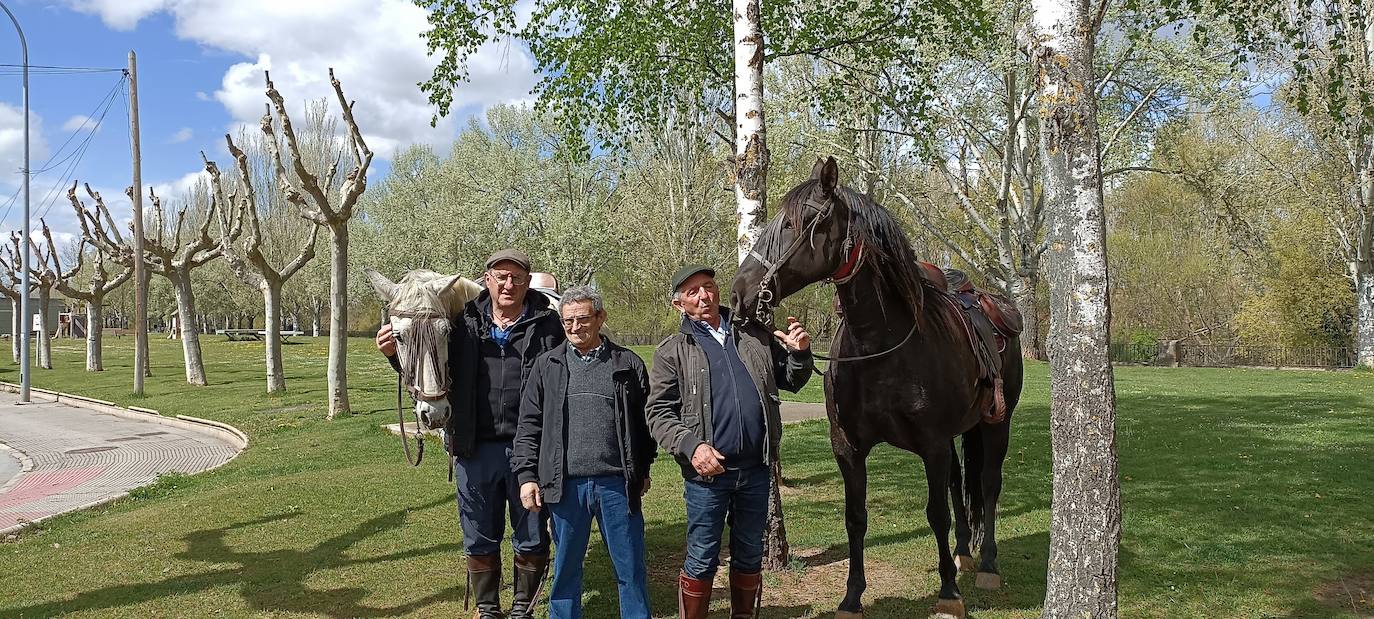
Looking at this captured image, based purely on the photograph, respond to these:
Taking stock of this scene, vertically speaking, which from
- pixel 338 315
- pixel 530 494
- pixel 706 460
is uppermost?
pixel 338 315

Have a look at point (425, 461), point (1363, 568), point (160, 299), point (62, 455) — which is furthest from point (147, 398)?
point (160, 299)

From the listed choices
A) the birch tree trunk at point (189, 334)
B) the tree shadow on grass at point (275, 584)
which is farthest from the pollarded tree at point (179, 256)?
the tree shadow on grass at point (275, 584)

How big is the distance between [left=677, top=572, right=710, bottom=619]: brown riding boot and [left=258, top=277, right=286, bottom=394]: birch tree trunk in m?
16.6

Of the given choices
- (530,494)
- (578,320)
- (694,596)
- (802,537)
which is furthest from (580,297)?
(802,537)

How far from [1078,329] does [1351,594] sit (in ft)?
9.98

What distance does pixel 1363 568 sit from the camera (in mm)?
5566

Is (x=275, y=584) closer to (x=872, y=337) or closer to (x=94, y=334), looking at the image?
(x=872, y=337)

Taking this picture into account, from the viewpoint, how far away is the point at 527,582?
14.7 feet

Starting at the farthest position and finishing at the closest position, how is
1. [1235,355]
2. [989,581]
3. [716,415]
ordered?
1. [1235,355]
2. [989,581]
3. [716,415]

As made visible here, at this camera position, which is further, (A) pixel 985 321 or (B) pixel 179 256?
(B) pixel 179 256

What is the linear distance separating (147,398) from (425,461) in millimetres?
13479

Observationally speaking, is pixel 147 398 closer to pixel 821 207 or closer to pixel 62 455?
pixel 62 455

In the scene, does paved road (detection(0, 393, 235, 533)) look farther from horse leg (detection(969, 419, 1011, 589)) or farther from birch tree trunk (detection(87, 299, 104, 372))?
birch tree trunk (detection(87, 299, 104, 372))

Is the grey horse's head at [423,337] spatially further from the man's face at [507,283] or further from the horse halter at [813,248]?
the horse halter at [813,248]
